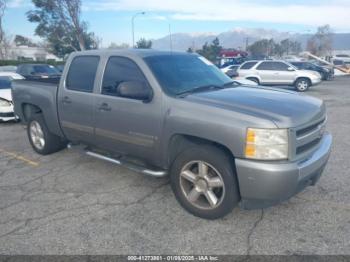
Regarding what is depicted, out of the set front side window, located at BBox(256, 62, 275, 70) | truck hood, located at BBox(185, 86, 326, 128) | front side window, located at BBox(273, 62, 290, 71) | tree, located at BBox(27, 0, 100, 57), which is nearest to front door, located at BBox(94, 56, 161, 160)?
truck hood, located at BBox(185, 86, 326, 128)

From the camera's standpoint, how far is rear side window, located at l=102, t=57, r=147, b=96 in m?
4.09

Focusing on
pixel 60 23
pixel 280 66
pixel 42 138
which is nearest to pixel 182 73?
pixel 42 138

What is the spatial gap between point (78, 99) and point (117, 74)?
31.6 inches

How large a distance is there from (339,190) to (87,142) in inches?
140

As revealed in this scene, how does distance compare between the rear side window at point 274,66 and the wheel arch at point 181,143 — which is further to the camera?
the rear side window at point 274,66

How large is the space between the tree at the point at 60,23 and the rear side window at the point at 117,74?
41.0 metres

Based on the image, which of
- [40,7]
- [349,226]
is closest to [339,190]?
[349,226]

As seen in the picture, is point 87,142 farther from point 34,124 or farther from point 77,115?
point 34,124

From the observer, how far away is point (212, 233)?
3320 mm

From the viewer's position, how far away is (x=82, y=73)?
4809 mm

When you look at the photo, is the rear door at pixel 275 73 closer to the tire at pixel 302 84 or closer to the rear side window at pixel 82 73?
the tire at pixel 302 84

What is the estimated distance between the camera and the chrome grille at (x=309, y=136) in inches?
125

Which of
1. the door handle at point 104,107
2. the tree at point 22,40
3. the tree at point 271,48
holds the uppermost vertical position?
the tree at point 22,40

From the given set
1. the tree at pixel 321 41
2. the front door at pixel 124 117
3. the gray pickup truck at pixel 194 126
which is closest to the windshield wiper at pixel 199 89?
the gray pickup truck at pixel 194 126
